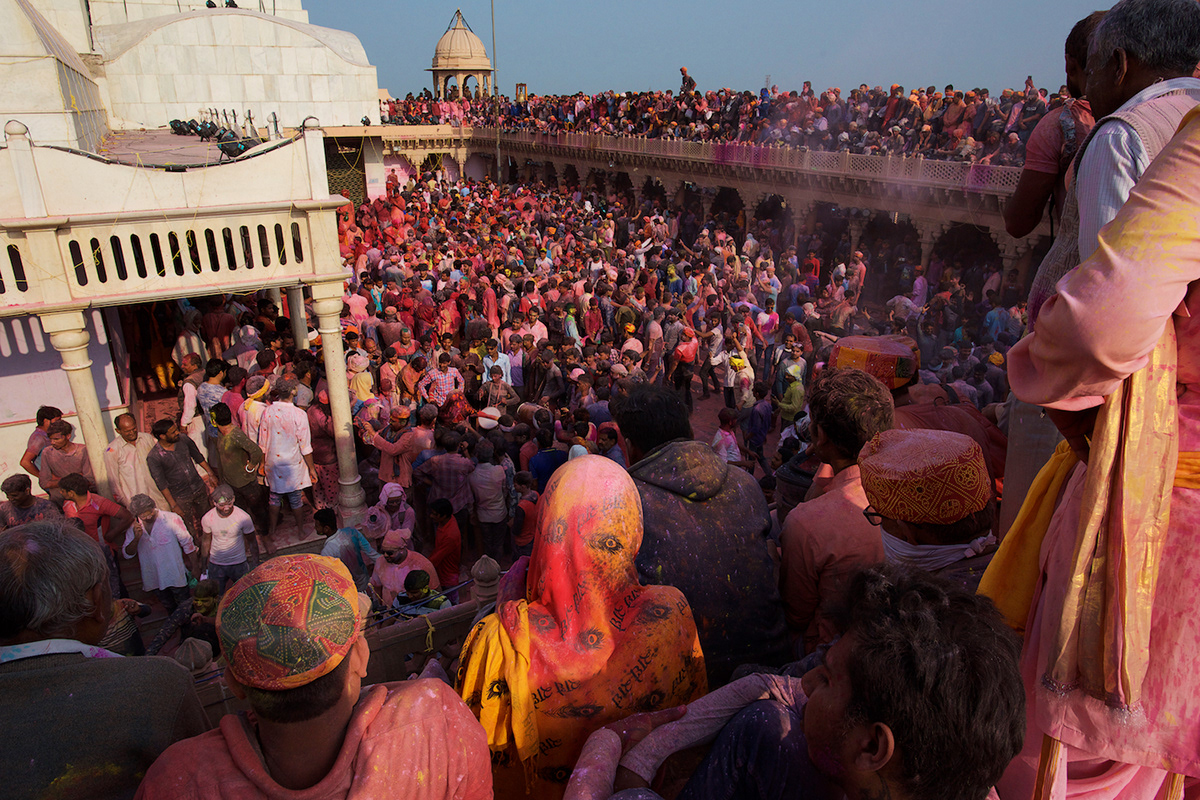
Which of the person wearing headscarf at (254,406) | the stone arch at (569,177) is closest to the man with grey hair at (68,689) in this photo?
the person wearing headscarf at (254,406)

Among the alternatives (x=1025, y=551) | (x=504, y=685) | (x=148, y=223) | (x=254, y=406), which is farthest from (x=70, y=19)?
(x=1025, y=551)

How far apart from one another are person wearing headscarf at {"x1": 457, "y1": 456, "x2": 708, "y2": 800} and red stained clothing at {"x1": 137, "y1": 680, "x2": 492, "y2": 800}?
258 mm

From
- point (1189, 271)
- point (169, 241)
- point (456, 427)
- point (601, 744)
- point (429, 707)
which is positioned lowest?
point (456, 427)

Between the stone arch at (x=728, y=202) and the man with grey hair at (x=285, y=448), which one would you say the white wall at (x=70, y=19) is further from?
the stone arch at (x=728, y=202)

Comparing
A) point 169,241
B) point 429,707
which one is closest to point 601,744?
point 429,707

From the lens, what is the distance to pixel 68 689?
1681 mm

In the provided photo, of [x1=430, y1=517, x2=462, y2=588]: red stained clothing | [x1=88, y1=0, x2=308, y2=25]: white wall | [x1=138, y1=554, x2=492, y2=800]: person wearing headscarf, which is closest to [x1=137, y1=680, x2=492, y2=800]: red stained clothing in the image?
[x1=138, y1=554, x2=492, y2=800]: person wearing headscarf

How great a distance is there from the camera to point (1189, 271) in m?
1.12

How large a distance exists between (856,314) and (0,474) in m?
11.1

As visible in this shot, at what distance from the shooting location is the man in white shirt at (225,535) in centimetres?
529

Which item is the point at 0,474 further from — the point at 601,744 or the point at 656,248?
the point at 656,248

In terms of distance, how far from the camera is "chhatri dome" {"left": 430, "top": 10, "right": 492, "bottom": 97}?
140ft

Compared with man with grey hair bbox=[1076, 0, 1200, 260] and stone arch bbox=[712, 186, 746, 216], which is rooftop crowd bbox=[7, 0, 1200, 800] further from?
stone arch bbox=[712, 186, 746, 216]

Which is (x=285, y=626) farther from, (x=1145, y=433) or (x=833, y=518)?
(x=833, y=518)
